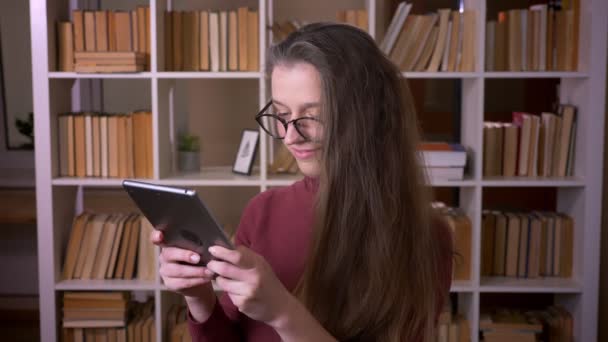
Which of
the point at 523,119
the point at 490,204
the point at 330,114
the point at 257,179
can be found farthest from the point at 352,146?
the point at 490,204

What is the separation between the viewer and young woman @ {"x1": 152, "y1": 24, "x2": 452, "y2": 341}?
50.8 inches

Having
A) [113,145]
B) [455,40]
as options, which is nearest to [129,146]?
[113,145]

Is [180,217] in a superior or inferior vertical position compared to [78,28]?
inferior

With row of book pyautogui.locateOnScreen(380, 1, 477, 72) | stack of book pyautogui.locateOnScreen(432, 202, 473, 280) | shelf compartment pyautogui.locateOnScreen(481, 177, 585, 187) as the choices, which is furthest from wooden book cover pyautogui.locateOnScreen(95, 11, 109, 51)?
shelf compartment pyautogui.locateOnScreen(481, 177, 585, 187)

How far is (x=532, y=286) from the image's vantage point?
2.92 metres

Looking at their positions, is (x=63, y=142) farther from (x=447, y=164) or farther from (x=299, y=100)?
(x=299, y=100)

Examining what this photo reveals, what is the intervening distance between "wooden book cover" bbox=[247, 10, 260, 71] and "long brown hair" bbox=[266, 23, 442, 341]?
161 cm

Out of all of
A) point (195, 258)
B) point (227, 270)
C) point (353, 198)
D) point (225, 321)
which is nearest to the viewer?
point (227, 270)

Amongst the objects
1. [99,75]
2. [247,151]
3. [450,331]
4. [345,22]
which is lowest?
[450,331]

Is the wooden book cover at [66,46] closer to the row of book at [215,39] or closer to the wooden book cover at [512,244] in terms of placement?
the row of book at [215,39]

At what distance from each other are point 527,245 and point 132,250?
1.63 metres

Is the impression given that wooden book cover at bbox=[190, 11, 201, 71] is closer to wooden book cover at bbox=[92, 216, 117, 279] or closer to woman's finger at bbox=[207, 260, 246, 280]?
wooden book cover at bbox=[92, 216, 117, 279]

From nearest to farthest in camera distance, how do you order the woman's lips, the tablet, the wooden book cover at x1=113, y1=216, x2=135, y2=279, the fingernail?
the tablet < the fingernail < the woman's lips < the wooden book cover at x1=113, y1=216, x2=135, y2=279

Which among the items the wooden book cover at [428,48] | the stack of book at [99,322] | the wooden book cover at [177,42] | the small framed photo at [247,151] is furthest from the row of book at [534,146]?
the stack of book at [99,322]
